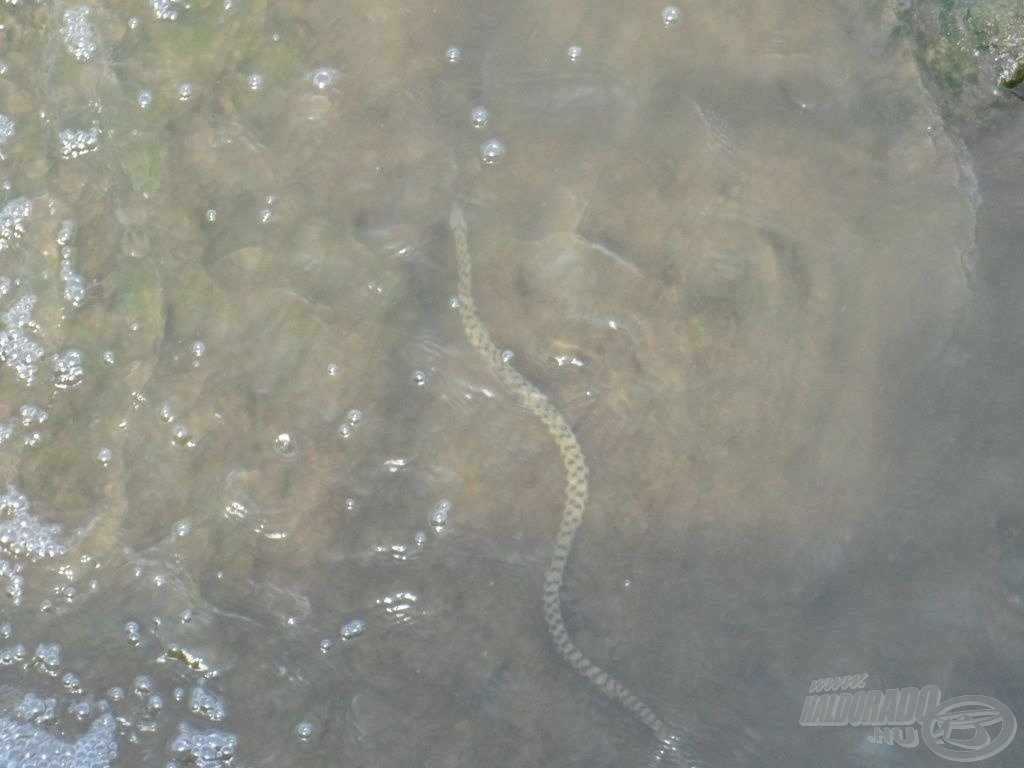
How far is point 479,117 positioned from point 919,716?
3.15 meters

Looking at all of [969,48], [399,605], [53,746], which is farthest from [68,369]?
[969,48]

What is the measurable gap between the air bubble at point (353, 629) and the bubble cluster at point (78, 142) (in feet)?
8.34

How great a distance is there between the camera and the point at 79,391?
4.39 m

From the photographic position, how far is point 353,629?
406cm

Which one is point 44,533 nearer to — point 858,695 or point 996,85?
point 858,695

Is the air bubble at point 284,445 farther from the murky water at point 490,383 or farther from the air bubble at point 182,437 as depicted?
the air bubble at point 182,437

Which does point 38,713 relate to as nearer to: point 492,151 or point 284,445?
point 284,445

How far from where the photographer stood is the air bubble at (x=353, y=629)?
13.3 ft

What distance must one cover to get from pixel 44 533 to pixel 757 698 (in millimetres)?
3023

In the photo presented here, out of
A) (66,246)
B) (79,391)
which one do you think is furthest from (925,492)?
(66,246)

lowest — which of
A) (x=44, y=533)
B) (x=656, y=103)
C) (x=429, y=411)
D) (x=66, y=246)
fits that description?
(x=44, y=533)

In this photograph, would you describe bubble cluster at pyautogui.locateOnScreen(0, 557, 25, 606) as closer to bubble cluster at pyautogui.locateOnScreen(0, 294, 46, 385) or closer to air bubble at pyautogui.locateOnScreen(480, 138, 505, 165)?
bubble cluster at pyautogui.locateOnScreen(0, 294, 46, 385)

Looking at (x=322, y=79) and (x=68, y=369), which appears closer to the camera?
(x=68, y=369)

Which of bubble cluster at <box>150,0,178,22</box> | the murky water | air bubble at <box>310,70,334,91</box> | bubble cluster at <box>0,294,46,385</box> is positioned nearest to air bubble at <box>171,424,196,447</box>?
the murky water
